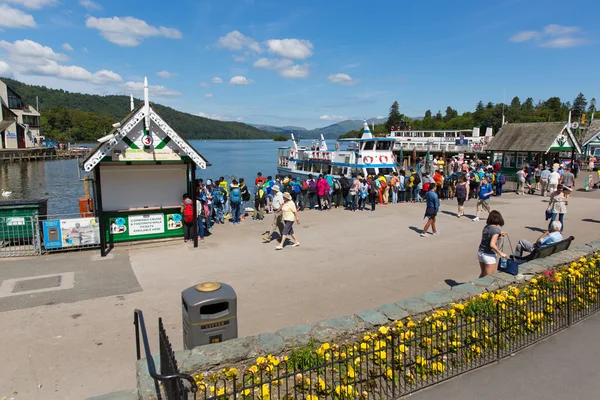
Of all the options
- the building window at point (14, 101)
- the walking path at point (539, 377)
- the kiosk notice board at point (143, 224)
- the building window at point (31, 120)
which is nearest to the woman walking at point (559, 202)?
the walking path at point (539, 377)

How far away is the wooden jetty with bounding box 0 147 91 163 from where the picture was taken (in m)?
71.5

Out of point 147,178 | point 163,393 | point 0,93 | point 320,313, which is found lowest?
point 320,313

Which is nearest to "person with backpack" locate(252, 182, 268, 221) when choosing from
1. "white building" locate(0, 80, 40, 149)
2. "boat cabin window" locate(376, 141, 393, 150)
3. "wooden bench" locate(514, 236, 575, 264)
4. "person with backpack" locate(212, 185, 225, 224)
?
"person with backpack" locate(212, 185, 225, 224)

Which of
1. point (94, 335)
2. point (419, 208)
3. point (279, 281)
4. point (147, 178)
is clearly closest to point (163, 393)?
point (94, 335)

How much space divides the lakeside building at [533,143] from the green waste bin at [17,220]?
2932cm

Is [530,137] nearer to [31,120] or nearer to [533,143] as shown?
[533,143]

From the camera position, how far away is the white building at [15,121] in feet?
233

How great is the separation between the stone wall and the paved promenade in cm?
154

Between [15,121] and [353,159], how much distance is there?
71593 mm

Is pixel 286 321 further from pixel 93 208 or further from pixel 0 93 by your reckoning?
pixel 0 93

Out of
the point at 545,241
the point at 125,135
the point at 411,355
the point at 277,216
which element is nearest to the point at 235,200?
the point at 277,216

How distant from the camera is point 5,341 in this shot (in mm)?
6453

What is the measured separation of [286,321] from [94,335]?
320 cm

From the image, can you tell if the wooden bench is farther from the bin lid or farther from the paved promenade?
the bin lid
